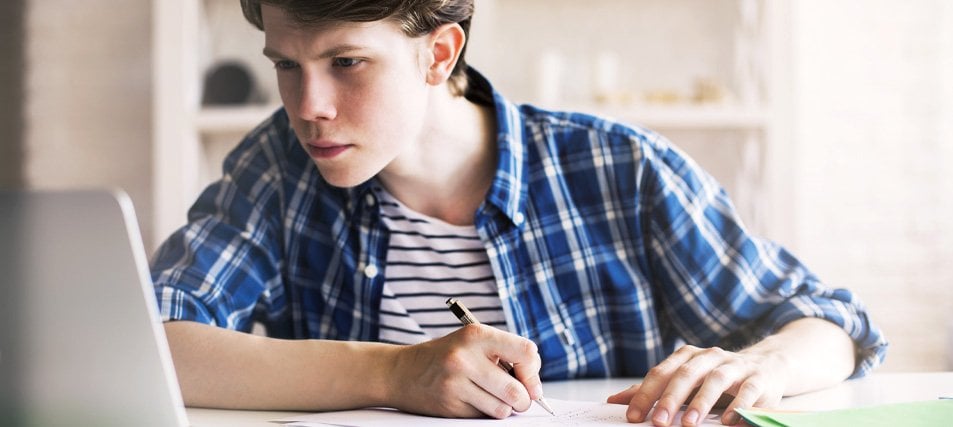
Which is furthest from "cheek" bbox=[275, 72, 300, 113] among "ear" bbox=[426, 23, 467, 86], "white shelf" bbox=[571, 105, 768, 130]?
"white shelf" bbox=[571, 105, 768, 130]

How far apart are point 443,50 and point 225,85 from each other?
4.54 feet

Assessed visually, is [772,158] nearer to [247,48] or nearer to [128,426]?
[247,48]

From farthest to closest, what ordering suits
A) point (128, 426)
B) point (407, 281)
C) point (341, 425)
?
point (407, 281) → point (341, 425) → point (128, 426)

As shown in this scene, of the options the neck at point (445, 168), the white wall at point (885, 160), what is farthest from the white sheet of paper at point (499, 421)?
the white wall at point (885, 160)

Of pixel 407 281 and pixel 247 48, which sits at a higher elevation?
pixel 247 48

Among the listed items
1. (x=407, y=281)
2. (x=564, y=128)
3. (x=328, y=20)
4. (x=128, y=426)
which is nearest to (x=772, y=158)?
(x=564, y=128)

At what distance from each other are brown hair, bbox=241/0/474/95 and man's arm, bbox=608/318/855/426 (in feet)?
1.45

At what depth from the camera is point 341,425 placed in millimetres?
710

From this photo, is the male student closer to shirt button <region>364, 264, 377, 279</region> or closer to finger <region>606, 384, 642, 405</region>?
shirt button <region>364, 264, 377, 279</region>

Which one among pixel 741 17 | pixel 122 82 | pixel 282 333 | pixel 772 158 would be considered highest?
pixel 741 17

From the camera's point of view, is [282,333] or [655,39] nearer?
[282,333]

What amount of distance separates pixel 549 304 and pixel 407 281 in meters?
0.17

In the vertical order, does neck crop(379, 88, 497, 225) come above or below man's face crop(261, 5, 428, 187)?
below

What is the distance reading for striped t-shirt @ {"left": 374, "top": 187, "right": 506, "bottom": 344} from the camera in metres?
1.10
